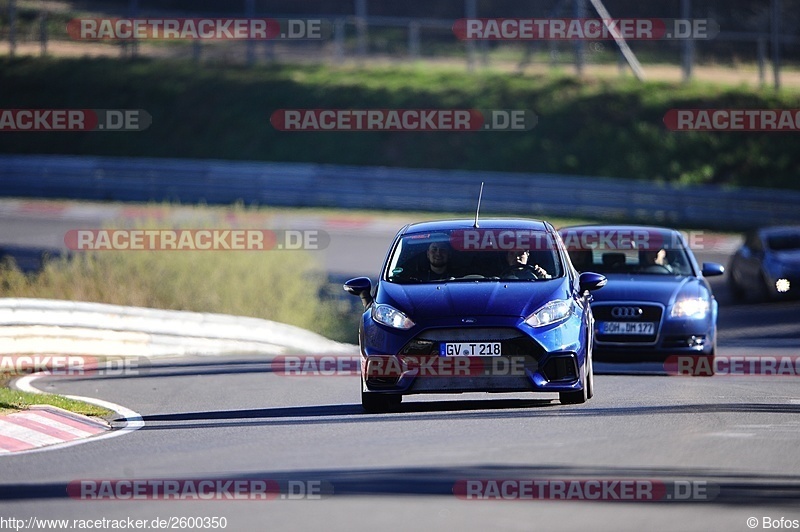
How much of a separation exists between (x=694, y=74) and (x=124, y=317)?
97.8ft

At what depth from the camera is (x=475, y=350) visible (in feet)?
36.6

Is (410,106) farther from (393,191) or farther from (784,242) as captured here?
(784,242)

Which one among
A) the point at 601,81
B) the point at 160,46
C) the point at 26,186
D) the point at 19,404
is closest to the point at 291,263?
the point at 19,404

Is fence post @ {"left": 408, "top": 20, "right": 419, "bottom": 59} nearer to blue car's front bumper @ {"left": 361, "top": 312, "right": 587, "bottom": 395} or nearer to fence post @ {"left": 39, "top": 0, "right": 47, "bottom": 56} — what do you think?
fence post @ {"left": 39, "top": 0, "right": 47, "bottom": 56}

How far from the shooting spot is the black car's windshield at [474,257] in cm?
1212

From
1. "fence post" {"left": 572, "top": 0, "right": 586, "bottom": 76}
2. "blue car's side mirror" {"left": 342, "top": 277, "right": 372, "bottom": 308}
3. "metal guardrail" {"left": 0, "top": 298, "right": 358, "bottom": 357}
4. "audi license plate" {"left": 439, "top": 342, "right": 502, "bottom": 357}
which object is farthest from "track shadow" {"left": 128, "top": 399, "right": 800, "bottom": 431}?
"fence post" {"left": 572, "top": 0, "right": 586, "bottom": 76}

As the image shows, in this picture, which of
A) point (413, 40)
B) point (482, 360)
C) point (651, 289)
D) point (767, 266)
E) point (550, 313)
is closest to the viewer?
point (482, 360)

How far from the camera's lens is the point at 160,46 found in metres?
51.2

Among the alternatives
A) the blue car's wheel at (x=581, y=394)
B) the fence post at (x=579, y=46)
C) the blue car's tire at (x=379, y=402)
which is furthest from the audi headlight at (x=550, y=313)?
the fence post at (x=579, y=46)

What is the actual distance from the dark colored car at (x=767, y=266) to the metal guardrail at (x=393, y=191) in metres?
8.01

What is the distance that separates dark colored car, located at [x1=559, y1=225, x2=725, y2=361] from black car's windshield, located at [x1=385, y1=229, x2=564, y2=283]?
316 centimetres

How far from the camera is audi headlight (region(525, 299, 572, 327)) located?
1129cm

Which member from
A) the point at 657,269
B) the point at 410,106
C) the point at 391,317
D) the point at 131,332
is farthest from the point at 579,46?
the point at 391,317

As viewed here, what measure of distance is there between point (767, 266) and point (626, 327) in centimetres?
1065
